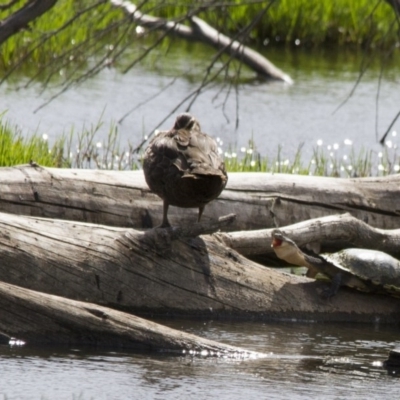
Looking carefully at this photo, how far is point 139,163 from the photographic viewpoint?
10594mm

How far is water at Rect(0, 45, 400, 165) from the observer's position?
13.2 metres

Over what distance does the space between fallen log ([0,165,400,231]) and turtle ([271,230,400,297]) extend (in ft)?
2.28

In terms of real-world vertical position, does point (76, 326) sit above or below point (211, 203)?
below

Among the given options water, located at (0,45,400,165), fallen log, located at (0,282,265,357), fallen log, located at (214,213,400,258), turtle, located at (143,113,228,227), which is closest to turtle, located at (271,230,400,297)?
fallen log, located at (214,213,400,258)

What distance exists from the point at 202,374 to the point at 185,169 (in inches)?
63.6

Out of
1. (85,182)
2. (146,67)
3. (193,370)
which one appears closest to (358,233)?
(85,182)

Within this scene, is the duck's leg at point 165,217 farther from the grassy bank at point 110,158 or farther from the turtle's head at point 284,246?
the grassy bank at point 110,158

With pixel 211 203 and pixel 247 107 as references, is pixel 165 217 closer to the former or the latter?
pixel 211 203

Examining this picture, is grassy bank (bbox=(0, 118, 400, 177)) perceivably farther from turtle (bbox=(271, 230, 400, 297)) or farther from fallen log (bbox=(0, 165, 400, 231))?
turtle (bbox=(271, 230, 400, 297))

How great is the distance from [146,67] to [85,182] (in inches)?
426

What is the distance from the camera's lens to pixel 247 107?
1544 cm

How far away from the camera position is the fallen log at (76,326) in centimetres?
566

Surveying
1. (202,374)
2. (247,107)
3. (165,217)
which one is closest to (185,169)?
(165,217)

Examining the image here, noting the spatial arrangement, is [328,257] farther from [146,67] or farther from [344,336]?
→ [146,67]
